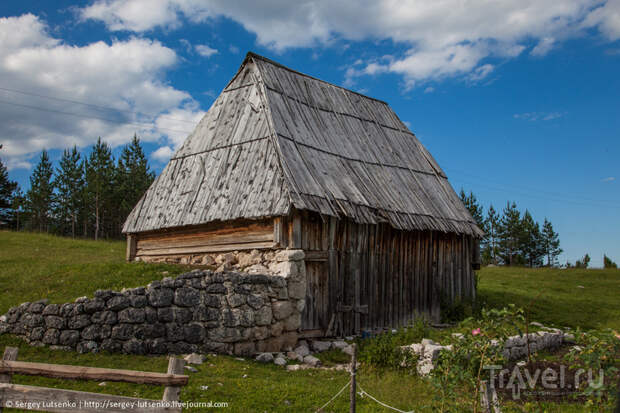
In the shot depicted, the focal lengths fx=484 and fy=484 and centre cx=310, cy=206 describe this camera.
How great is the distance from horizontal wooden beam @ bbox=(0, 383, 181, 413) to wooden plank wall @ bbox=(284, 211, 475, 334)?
22.5 ft

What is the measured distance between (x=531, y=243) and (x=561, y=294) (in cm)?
2906

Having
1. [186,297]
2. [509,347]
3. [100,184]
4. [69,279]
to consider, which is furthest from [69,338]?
[100,184]

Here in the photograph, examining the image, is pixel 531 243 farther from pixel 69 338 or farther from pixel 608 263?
pixel 69 338

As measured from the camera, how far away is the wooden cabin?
39.3 ft

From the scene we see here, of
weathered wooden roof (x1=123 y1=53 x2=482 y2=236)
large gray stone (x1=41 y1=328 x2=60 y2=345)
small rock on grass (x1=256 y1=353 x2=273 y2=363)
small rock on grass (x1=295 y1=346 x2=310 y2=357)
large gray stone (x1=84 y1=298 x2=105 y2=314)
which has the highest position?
weathered wooden roof (x1=123 y1=53 x2=482 y2=236)

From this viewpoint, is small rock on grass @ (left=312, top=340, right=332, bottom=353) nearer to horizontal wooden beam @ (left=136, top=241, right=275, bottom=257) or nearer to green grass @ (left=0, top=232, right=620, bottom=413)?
green grass @ (left=0, top=232, right=620, bottom=413)

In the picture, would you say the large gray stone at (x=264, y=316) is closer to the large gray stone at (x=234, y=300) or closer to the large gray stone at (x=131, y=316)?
the large gray stone at (x=234, y=300)

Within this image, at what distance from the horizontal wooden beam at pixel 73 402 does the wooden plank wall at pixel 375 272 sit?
270 inches

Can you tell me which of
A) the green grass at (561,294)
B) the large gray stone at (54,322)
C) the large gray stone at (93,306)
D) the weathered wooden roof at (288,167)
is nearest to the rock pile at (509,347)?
the green grass at (561,294)

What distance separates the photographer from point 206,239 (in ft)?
43.6

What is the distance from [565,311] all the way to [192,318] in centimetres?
1583

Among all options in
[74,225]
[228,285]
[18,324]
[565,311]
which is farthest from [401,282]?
[74,225]

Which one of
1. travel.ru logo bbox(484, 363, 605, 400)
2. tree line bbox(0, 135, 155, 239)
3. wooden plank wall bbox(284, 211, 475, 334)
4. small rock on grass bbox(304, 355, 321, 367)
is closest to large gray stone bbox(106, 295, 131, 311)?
small rock on grass bbox(304, 355, 321, 367)

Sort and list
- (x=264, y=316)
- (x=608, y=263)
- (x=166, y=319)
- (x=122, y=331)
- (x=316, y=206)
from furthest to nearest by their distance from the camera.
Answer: (x=608, y=263), (x=316, y=206), (x=264, y=316), (x=166, y=319), (x=122, y=331)
